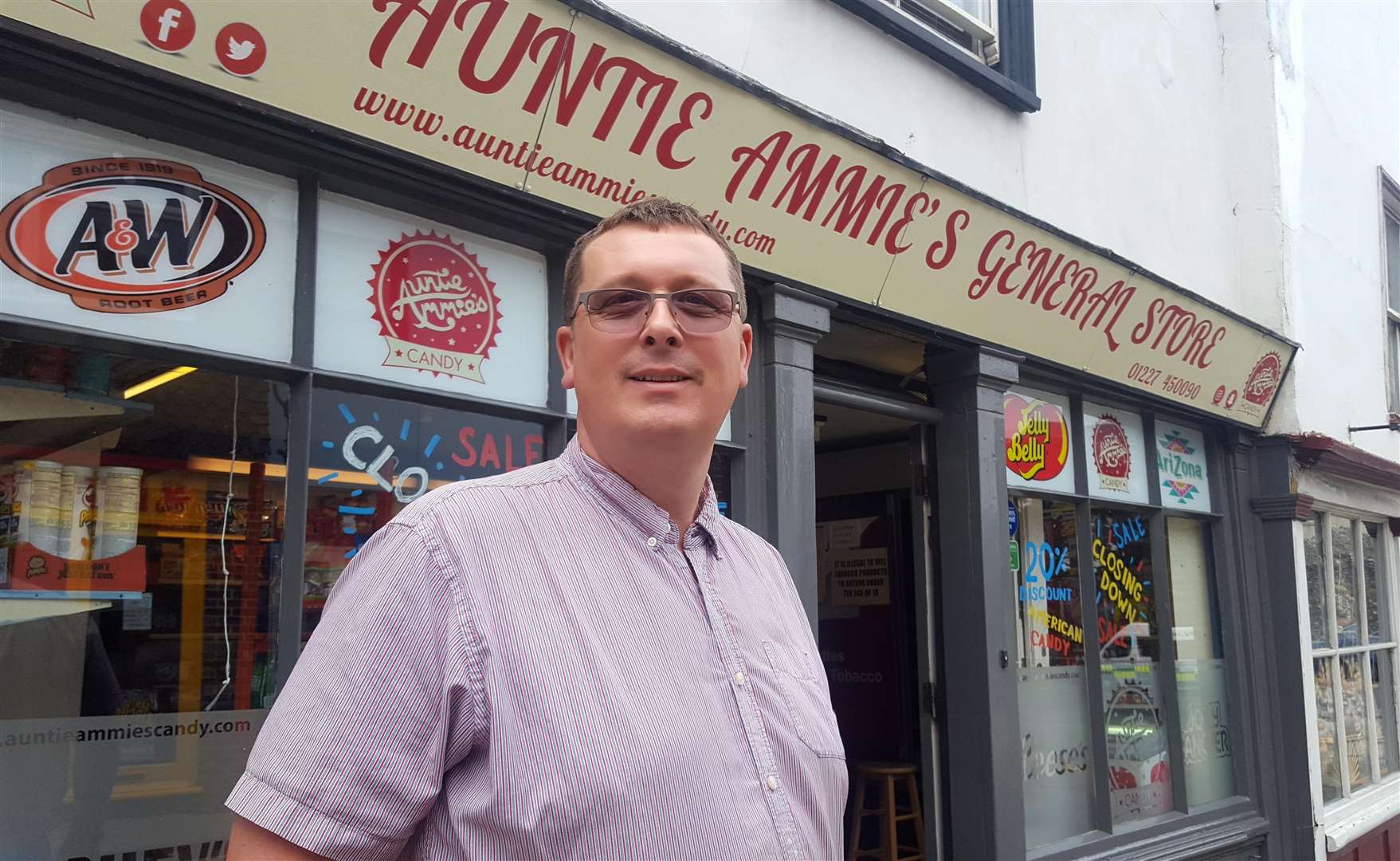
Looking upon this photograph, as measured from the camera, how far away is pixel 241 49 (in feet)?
8.79

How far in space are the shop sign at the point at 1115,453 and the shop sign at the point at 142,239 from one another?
15.5 feet

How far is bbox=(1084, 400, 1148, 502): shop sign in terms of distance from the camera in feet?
20.2

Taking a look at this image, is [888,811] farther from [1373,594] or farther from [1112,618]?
[1373,594]

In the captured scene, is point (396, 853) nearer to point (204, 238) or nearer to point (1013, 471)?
point (204, 238)

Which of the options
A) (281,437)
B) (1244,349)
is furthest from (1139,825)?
(281,437)

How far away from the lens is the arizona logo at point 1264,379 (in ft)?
23.2

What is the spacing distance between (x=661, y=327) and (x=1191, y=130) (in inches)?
262

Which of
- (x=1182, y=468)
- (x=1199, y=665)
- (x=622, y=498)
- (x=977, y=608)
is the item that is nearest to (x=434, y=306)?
(x=622, y=498)

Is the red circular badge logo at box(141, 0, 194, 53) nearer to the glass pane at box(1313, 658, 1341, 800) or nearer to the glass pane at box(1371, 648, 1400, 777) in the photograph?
the glass pane at box(1313, 658, 1341, 800)

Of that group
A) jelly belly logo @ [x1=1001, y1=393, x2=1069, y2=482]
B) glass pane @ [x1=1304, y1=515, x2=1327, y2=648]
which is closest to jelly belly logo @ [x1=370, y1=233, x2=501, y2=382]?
jelly belly logo @ [x1=1001, y1=393, x2=1069, y2=482]

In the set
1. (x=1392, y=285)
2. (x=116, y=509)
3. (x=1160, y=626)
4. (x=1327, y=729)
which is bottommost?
(x=1327, y=729)

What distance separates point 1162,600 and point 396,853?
6.29 meters

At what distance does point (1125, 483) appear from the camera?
20.9 feet

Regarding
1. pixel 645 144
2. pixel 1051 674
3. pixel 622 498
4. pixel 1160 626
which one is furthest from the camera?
pixel 1160 626
